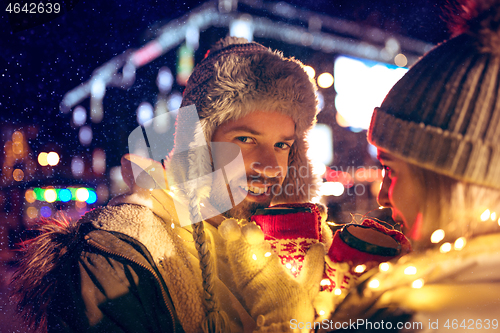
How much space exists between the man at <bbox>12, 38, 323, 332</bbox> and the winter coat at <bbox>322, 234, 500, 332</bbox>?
0.27 metres

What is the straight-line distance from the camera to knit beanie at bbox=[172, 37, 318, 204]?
996mm

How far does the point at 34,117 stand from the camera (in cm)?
116

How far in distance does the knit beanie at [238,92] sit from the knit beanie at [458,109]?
48cm

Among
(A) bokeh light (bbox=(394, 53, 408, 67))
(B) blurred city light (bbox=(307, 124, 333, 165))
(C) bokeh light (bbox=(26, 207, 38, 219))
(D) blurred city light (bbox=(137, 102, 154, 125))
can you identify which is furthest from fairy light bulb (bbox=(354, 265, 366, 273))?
(C) bokeh light (bbox=(26, 207, 38, 219))

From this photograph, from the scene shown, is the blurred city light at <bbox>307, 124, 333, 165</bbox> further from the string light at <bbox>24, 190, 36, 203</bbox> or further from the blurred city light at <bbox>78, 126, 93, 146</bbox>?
the string light at <bbox>24, 190, 36, 203</bbox>

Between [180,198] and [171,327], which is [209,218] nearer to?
[180,198]

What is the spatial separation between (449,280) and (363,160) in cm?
386

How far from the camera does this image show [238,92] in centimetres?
99

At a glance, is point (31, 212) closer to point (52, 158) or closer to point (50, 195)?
point (50, 195)

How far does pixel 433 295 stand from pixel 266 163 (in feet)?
2.15

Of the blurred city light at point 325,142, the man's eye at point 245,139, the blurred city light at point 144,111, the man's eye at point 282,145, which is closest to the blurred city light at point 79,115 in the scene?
the blurred city light at point 144,111

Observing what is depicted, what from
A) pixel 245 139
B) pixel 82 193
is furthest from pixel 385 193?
pixel 82 193

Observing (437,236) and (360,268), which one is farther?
(360,268)

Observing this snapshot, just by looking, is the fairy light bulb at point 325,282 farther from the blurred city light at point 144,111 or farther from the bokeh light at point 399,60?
the bokeh light at point 399,60
